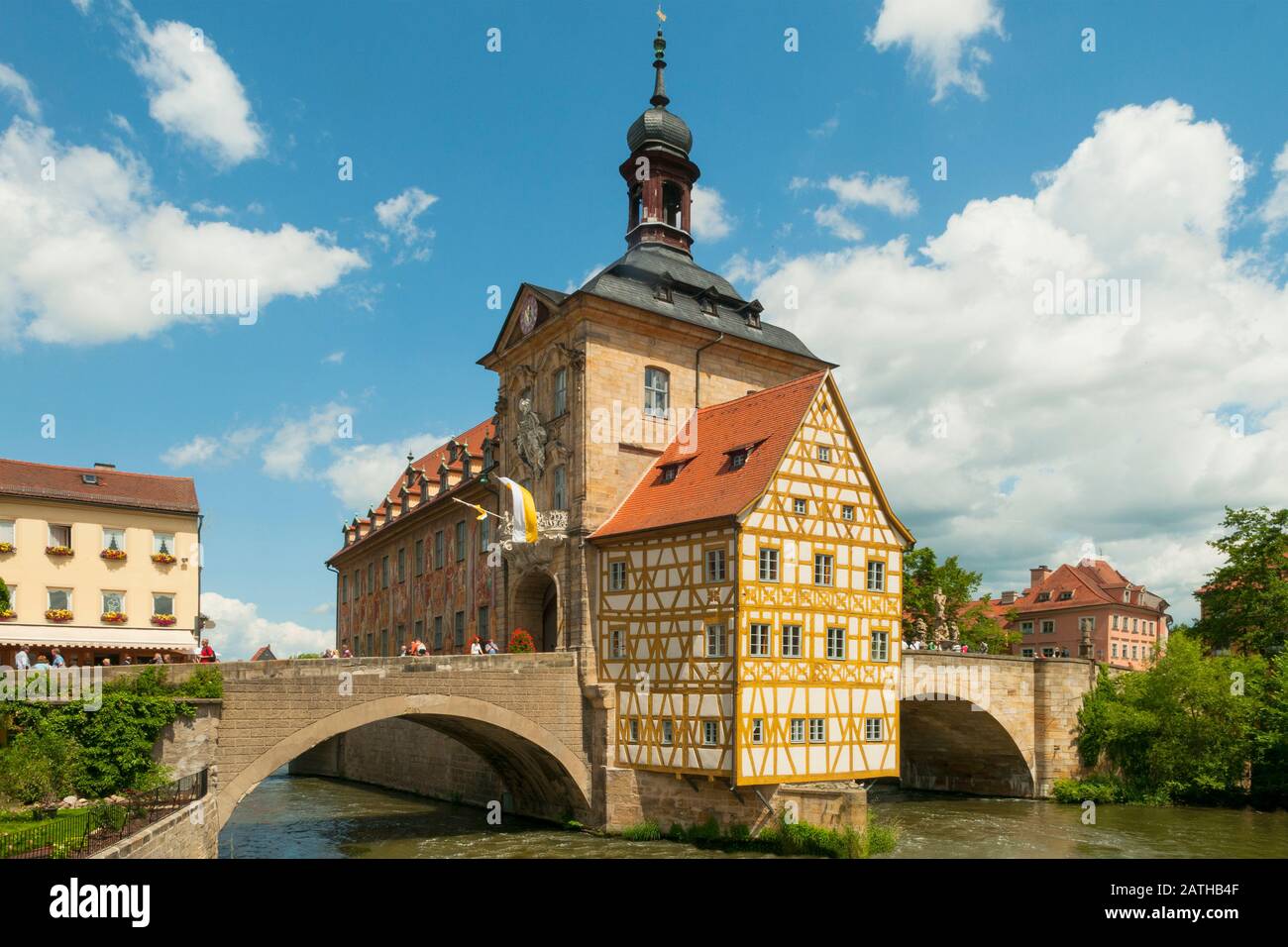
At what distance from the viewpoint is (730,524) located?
84.1 feet

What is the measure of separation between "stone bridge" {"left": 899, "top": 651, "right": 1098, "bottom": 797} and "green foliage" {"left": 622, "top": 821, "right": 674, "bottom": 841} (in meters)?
13.0

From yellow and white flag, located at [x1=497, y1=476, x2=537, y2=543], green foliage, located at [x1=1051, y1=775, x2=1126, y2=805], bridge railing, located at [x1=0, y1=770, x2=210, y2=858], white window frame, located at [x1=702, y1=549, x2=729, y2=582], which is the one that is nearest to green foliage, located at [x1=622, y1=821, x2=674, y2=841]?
white window frame, located at [x1=702, y1=549, x2=729, y2=582]

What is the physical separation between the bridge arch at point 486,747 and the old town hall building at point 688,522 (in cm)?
168

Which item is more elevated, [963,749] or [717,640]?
[717,640]

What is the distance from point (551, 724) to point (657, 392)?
9.84m

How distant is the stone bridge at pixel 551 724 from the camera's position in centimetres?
2312

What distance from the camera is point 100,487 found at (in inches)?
1395

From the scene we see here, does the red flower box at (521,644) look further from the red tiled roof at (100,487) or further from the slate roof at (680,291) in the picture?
the red tiled roof at (100,487)

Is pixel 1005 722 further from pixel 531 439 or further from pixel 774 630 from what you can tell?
pixel 531 439

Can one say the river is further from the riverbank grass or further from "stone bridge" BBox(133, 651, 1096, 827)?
"stone bridge" BBox(133, 651, 1096, 827)

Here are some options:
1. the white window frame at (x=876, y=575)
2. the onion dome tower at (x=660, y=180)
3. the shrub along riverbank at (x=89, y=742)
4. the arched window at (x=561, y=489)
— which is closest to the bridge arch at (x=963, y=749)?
the white window frame at (x=876, y=575)

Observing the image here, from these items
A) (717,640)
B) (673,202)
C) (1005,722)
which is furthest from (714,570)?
(1005,722)

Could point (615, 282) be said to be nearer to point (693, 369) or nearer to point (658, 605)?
point (693, 369)
